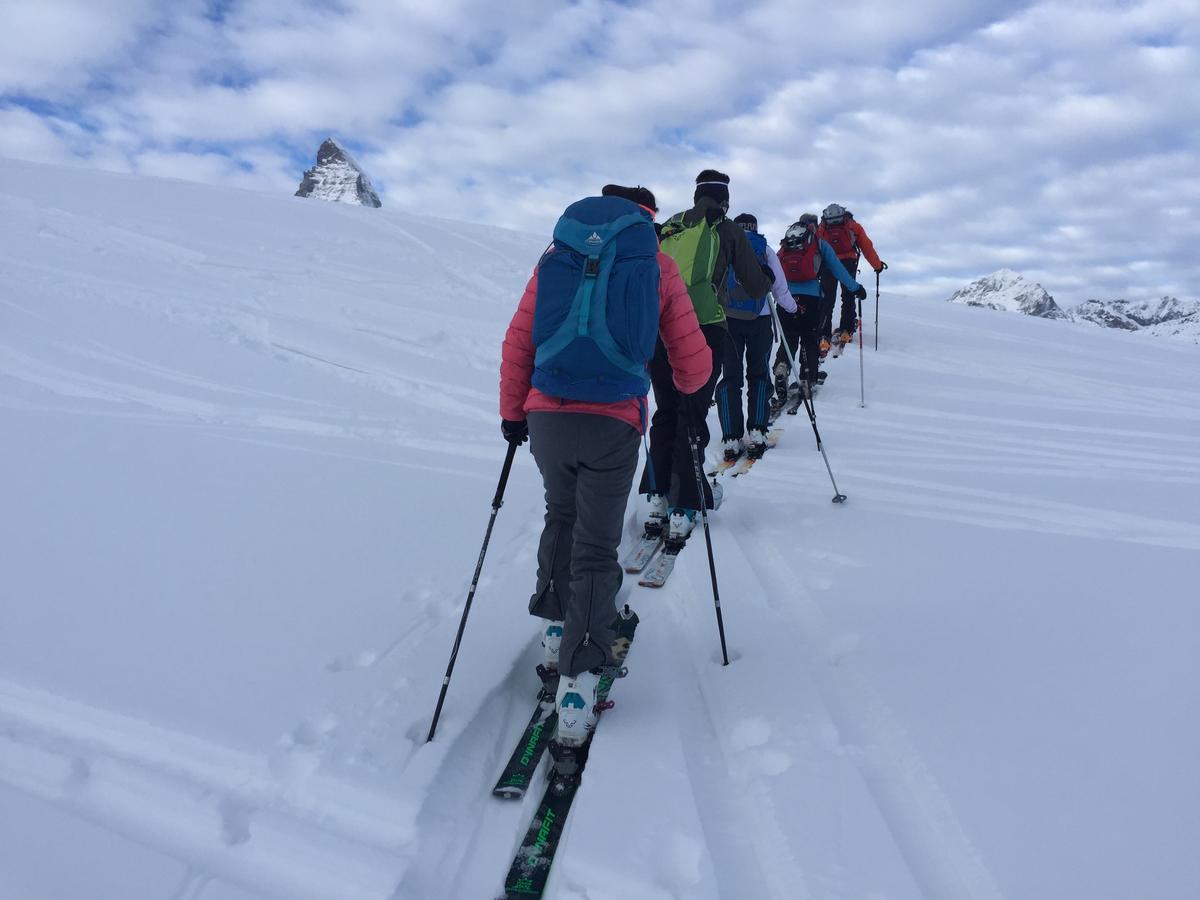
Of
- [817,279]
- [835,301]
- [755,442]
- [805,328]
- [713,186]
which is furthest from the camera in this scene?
[835,301]

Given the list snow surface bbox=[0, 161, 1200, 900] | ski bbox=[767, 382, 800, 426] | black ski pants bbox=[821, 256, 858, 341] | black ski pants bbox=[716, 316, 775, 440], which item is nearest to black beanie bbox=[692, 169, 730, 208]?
black ski pants bbox=[716, 316, 775, 440]

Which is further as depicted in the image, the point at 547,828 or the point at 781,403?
the point at 781,403

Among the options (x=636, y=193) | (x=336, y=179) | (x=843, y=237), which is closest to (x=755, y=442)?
(x=636, y=193)

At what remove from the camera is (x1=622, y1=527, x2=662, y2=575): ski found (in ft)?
15.3

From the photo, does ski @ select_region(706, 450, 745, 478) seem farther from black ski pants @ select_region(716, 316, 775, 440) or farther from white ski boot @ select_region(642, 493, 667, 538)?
white ski boot @ select_region(642, 493, 667, 538)

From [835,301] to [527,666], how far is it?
10677 mm

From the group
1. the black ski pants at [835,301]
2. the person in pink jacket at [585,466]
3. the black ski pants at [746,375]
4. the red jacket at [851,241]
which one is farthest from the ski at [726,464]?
the red jacket at [851,241]

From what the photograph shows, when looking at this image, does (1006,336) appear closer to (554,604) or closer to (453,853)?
(554,604)

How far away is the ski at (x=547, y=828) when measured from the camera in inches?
90.5

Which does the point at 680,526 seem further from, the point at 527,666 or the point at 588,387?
the point at 588,387

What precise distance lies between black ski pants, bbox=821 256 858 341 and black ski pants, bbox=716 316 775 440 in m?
3.02

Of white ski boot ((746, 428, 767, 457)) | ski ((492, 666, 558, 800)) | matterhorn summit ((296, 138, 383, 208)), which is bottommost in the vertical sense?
ski ((492, 666, 558, 800))

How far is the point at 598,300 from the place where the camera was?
2691 millimetres

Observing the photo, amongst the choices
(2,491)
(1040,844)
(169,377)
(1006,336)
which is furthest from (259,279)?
(1006,336)
